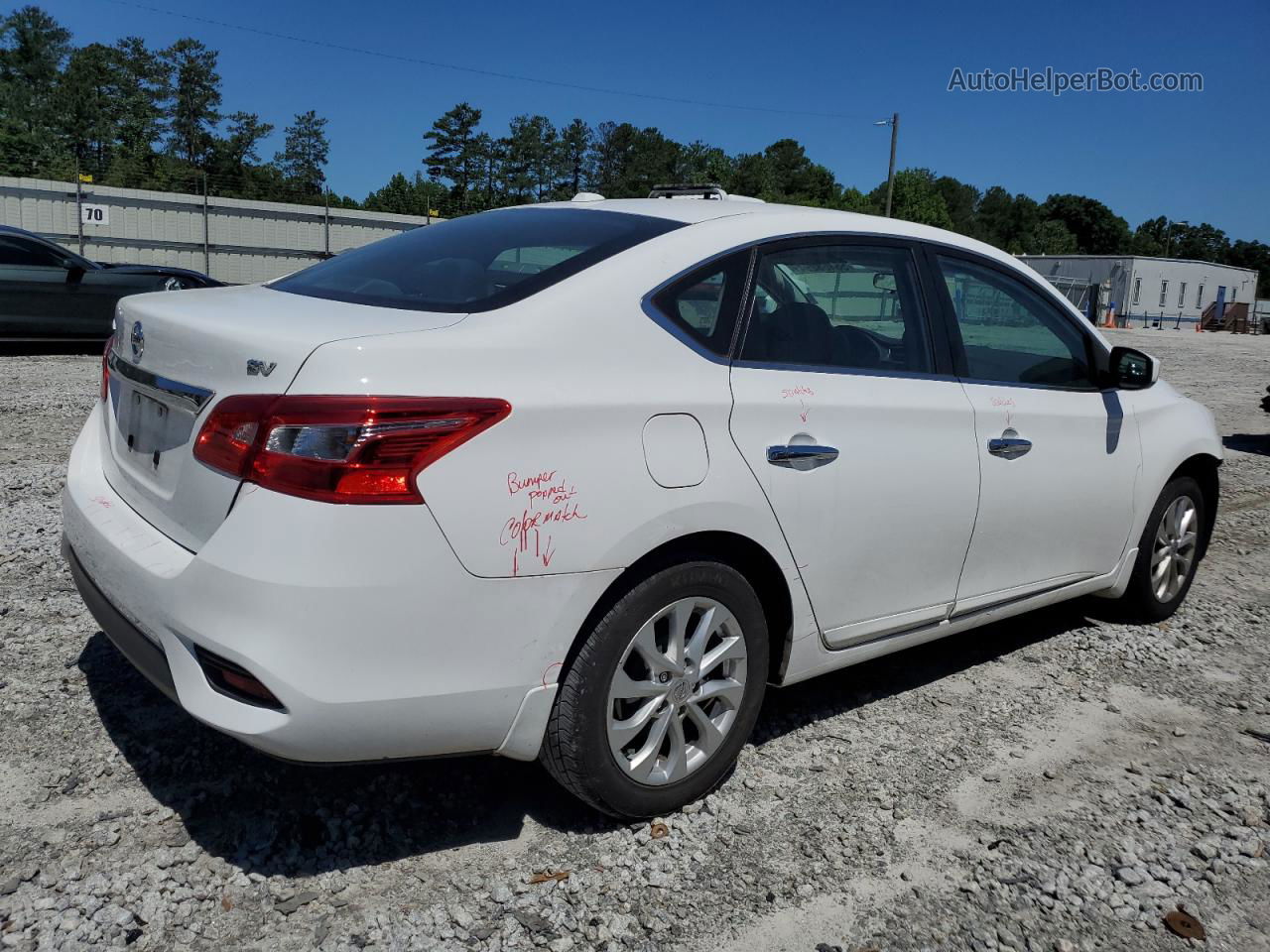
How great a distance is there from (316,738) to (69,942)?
69 centimetres

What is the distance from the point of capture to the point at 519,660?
2477mm

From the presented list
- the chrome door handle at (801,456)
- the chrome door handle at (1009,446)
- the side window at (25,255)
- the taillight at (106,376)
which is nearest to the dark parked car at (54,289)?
the side window at (25,255)

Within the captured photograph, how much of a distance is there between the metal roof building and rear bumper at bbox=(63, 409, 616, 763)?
5309 cm

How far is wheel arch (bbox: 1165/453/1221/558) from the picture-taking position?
4.79 metres

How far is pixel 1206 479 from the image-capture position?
4.97m

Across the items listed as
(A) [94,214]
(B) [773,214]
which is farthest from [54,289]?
(A) [94,214]

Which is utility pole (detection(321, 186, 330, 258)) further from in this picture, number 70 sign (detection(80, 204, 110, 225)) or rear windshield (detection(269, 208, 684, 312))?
rear windshield (detection(269, 208, 684, 312))

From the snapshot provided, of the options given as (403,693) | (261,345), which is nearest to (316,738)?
(403,693)

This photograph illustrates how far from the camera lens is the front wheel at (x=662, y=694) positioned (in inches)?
103

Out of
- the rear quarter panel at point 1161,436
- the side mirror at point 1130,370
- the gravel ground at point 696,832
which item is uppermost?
the side mirror at point 1130,370

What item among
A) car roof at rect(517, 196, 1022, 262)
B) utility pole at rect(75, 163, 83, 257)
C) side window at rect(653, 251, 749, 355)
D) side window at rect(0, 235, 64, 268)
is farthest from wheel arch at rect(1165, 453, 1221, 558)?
utility pole at rect(75, 163, 83, 257)

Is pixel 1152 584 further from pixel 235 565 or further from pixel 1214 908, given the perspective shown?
pixel 235 565

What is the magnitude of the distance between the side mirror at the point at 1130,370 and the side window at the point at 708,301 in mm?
1955

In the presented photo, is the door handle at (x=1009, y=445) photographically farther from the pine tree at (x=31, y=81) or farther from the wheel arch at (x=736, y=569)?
the pine tree at (x=31, y=81)
